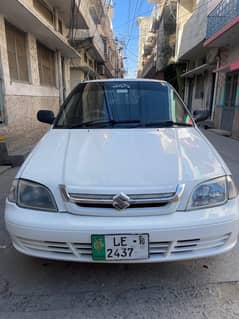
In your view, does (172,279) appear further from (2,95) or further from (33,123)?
(33,123)

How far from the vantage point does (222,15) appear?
9969 mm

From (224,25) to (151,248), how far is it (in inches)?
413

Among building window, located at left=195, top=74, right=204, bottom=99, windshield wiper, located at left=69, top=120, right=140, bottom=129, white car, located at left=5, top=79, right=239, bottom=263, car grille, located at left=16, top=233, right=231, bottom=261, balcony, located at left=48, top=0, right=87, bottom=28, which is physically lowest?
car grille, located at left=16, top=233, right=231, bottom=261

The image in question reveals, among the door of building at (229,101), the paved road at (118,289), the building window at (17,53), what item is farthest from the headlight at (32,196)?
the door of building at (229,101)

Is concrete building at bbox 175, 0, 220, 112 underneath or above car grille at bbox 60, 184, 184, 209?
above

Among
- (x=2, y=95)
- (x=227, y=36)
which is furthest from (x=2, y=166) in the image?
(x=227, y=36)

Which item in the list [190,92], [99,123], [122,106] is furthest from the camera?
[190,92]

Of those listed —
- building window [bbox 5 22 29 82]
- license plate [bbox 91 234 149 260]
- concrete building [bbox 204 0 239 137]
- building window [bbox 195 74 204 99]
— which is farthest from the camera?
building window [bbox 195 74 204 99]

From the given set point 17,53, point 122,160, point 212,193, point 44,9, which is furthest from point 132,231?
point 44,9

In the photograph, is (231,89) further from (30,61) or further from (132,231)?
(132,231)

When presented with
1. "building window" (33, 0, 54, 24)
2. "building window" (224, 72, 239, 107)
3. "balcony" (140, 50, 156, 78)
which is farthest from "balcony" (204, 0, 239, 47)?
"balcony" (140, 50, 156, 78)

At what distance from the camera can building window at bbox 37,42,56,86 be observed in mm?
9820

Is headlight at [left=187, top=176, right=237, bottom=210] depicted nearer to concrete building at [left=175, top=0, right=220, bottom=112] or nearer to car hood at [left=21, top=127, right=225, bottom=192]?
car hood at [left=21, top=127, right=225, bottom=192]

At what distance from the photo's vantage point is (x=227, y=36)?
9.27m
